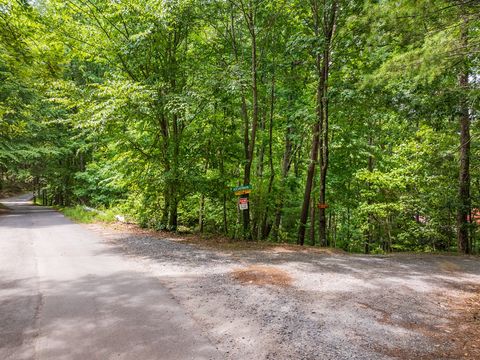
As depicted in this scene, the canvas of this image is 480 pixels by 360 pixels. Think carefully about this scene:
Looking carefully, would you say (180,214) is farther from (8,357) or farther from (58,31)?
(8,357)

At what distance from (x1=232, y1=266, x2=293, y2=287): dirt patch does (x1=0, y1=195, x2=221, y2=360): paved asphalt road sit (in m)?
1.53

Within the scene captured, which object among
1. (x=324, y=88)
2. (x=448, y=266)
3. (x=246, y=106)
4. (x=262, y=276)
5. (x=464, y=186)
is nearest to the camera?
(x=262, y=276)

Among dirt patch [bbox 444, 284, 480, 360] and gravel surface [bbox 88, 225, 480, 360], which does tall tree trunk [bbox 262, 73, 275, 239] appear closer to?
gravel surface [bbox 88, 225, 480, 360]

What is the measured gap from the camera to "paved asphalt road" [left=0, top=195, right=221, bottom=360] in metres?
3.22

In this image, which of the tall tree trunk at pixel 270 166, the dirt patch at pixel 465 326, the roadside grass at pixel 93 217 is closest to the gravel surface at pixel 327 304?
the dirt patch at pixel 465 326

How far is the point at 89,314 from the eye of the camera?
13.3 ft

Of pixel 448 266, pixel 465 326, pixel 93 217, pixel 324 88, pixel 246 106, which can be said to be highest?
pixel 324 88

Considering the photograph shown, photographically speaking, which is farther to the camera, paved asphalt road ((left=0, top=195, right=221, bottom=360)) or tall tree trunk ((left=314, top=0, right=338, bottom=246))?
tall tree trunk ((left=314, top=0, right=338, bottom=246))

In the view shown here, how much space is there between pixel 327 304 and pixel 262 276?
1.62 m

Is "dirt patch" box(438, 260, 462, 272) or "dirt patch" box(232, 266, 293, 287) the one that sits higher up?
"dirt patch" box(438, 260, 462, 272)

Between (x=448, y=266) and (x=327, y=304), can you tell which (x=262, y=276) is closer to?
(x=327, y=304)

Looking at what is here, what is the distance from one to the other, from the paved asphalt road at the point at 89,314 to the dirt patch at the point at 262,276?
1528 mm

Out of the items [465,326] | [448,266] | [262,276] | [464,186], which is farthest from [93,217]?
[464,186]

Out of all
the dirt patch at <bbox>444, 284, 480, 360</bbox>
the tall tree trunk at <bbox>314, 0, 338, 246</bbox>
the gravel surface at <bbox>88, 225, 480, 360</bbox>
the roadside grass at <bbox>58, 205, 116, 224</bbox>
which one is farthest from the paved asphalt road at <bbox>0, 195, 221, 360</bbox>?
the roadside grass at <bbox>58, 205, 116, 224</bbox>
